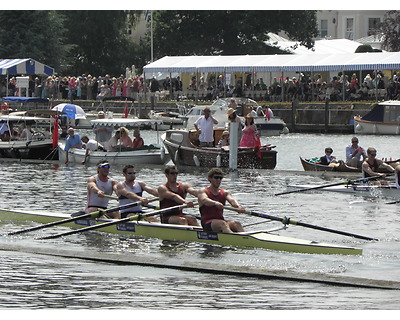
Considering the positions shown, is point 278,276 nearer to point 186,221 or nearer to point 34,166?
point 186,221

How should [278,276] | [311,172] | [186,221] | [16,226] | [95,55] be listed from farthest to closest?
[95,55]
[311,172]
[16,226]
[186,221]
[278,276]

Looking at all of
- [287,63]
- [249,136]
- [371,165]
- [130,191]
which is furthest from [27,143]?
[287,63]

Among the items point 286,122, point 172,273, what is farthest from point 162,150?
point 286,122

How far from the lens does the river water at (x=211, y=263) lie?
13414mm

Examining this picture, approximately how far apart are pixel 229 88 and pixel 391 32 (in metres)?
19.5

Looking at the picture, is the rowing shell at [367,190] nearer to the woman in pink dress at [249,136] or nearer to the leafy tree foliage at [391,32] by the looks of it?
the woman in pink dress at [249,136]

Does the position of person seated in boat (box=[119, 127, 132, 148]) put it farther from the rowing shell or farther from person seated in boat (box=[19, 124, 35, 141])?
the rowing shell

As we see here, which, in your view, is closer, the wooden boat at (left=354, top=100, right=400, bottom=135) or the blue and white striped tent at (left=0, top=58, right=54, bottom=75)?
the wooden boat at (left=354, top=100, right=400, bottom=135)

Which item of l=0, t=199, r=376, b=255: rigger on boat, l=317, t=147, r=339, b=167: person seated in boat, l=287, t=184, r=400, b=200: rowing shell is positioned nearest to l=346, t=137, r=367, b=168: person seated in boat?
l=317, t=147, r=339, b=167: person seated in boat

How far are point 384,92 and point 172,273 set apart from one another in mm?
42808

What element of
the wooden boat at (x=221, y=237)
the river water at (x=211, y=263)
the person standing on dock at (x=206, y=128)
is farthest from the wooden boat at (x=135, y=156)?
the wooden boat at (x=221, y=237)

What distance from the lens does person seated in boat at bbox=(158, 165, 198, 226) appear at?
18.6 m

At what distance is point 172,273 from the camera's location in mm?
15484

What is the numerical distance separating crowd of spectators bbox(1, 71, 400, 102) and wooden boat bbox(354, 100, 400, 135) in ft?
5.16
